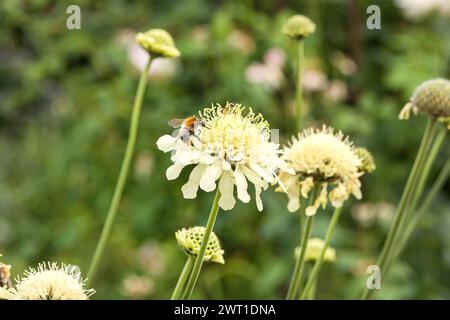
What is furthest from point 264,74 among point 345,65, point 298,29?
point 298,29

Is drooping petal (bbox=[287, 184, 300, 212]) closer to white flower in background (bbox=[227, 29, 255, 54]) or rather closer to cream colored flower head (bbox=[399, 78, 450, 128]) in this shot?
cream colored flower head (bbox=[399, 78, 450, 128])

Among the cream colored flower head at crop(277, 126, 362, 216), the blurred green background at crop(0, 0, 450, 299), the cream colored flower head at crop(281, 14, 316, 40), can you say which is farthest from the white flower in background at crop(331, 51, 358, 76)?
the cream colored flower head at crop(277, 126, 362, 216)

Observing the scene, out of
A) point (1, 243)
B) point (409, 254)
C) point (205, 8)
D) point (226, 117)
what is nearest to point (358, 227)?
point (409, 254)

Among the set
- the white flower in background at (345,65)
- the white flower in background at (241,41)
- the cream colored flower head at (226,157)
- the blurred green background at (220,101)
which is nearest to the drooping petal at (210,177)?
the cream colored flower head at (226,157)

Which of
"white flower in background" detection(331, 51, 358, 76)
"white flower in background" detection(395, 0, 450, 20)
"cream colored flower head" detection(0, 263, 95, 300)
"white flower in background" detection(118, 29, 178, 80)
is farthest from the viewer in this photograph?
"white flower in background" detection(331, 51, 358, 76)

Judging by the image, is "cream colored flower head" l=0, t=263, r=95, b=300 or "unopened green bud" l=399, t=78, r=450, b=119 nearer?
"cream colored flower head" l=0, t=263, r=95, b=300

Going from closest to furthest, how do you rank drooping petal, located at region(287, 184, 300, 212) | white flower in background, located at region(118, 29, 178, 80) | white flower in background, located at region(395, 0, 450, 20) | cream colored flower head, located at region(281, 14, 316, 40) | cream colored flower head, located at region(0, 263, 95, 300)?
cream colored flower head, located at region(0, 263, 95, 300)
drooping petal, located at region(287, 184, 300, 212)
cream colored flower head, located at region(281, 14, 316, 40)
white flower in background, located at region(118, 29, 178, 80)
white flower in background, located at region(395, 0, 450, 20)

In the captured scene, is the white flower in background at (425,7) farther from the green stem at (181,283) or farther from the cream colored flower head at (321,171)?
the green stem at (181,283)

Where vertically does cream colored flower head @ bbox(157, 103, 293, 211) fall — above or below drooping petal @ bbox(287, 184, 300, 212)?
below
